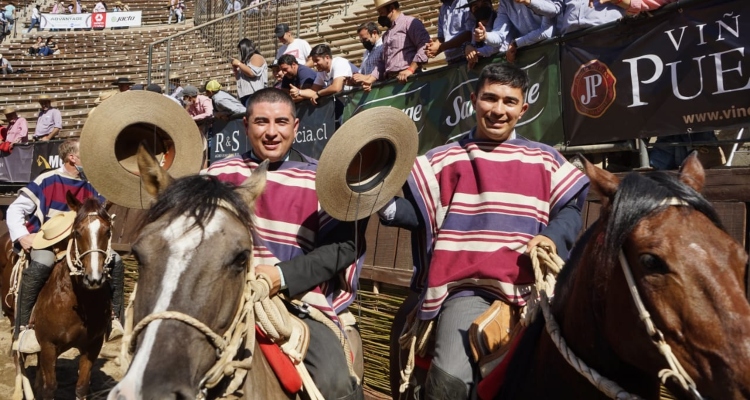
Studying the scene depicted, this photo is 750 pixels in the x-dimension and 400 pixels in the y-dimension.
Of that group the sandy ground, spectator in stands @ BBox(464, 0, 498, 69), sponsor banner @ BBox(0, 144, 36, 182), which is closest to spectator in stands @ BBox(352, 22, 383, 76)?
spectator in stands @ BBox(464, 0, 498, 69)

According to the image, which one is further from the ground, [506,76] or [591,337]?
[506,76]

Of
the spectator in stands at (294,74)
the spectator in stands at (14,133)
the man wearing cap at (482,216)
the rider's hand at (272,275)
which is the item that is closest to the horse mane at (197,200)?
the rider's hand at (272,275)

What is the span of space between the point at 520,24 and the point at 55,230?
15.9 ft

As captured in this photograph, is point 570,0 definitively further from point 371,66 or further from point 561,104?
point 371,66

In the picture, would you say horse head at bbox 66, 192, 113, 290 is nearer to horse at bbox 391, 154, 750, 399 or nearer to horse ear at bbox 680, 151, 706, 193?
horse at bbox 391, 154, 750, 399

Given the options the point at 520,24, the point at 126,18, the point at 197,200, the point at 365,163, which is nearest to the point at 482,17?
the point at 520,24

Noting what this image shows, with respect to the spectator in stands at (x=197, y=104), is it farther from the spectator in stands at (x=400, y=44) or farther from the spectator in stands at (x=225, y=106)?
the spectator in stands at (x=400, y=44)

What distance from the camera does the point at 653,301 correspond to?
202cm

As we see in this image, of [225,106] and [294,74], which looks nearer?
[294,74]

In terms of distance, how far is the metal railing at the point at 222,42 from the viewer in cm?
1805

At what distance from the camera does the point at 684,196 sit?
6.98 feet

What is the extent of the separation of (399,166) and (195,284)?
1.13 meters

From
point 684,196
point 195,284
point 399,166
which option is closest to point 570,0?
point 399,166

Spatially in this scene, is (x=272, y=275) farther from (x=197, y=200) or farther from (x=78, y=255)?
(x=78, y=255)
